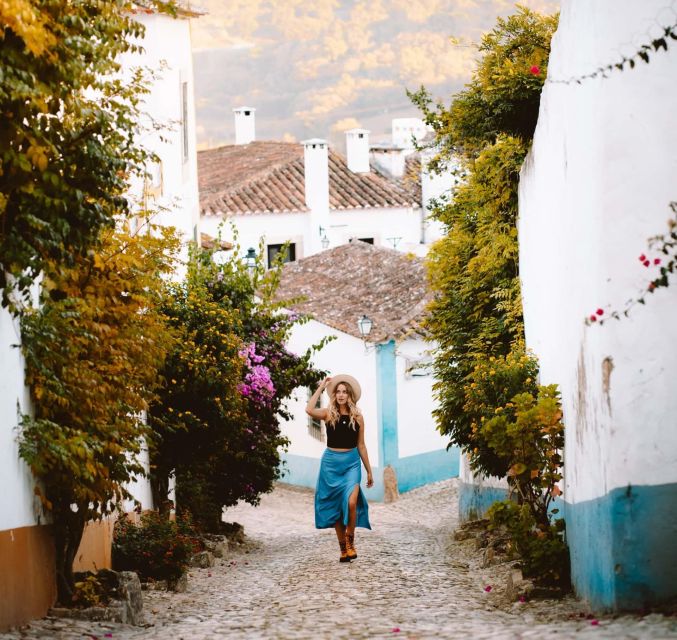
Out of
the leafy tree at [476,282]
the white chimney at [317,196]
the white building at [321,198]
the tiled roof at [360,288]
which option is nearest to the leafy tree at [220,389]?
the leafy tree at [476,282]

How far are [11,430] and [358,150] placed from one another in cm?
3713

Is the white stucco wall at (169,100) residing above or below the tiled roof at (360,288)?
above

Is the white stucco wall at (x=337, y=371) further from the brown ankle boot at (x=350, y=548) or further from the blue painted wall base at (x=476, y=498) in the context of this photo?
the brown ankle boot at (x=350, y=548)

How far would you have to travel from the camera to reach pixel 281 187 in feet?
136

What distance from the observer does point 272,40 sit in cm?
8044

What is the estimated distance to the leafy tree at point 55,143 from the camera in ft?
20.3

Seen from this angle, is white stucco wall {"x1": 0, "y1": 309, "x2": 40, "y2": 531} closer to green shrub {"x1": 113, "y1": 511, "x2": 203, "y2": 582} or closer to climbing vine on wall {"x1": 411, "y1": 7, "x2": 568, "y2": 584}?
green shrub {"x1": 113, "y1": 511, "x2": 203, "y2": 582}

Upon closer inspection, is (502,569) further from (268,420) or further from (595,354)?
(268,420)

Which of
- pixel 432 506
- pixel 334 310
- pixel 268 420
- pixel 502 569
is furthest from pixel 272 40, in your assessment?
pixel 502 569

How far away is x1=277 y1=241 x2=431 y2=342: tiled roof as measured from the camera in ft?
92.6

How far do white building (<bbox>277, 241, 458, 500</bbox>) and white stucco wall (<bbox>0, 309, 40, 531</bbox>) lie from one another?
62.7 feet

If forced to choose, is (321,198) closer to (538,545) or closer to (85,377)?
(538,545)

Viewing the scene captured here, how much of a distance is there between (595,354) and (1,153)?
143 inches

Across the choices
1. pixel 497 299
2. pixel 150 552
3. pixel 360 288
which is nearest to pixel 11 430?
pixel 150 552
